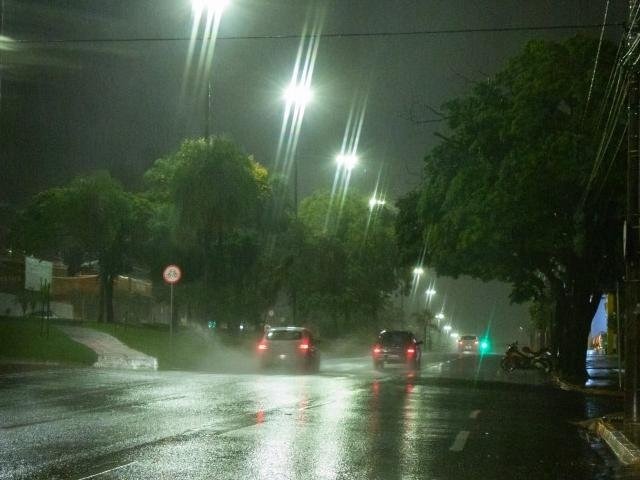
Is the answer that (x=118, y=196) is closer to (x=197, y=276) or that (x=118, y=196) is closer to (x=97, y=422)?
(x=197, y=276)

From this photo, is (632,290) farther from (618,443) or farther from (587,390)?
(587,390)

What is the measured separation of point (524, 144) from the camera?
30797 millimetres

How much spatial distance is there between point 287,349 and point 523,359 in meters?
12.6

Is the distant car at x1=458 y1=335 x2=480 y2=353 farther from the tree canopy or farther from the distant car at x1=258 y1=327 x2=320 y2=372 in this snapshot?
the distant car at x1=258 y1=327 x2=320 y2=372

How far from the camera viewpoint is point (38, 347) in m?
30.6

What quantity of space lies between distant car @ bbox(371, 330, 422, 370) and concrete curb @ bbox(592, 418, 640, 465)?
22774 millimetres

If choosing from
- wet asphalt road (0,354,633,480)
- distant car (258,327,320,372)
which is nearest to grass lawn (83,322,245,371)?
distant car (258,327,320,372)

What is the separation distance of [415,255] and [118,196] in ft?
46.2

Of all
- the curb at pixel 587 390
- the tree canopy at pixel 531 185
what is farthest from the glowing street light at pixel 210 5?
the curb at pixel 587 390

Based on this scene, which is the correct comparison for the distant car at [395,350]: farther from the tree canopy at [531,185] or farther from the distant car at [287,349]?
the distant car at [287,349]

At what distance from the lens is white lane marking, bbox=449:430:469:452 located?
12805 millimetres

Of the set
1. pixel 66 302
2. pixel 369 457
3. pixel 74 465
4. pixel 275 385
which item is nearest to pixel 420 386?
pixel 275 385

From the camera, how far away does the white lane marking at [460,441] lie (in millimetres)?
12805

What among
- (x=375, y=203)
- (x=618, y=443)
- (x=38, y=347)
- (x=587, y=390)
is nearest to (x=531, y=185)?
(x=587, y=390)
